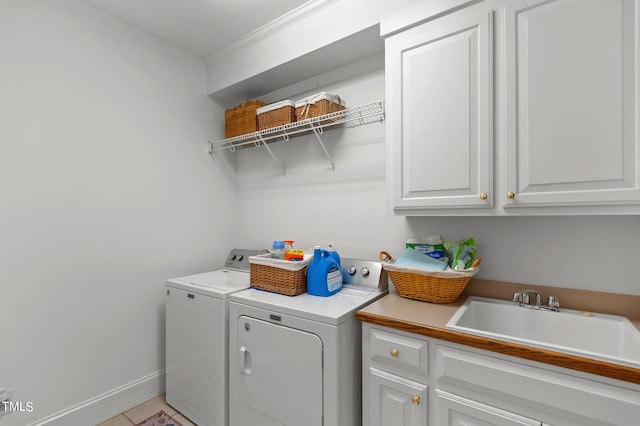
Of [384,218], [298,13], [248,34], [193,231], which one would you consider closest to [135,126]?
[193,231]

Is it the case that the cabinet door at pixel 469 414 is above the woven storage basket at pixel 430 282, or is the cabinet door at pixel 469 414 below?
below

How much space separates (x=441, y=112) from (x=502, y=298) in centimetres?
102

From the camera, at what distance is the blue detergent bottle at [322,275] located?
1.69 meters

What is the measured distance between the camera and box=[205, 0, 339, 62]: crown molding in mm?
1921

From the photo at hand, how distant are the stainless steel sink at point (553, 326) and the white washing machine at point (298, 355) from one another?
0.49m

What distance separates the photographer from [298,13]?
1.99m

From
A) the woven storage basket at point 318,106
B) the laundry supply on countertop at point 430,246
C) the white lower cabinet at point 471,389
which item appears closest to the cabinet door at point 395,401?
the white lower cabinet at point 471,389

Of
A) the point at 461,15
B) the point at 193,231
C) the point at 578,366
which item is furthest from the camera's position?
the point at 193,231

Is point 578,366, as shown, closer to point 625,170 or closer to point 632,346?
point 632,346

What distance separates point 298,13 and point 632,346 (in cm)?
243

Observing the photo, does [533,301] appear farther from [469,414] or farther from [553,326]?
[469,414]

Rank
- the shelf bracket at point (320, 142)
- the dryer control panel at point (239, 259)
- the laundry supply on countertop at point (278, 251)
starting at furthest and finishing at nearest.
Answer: the dryer control panel at point (239, 259)
the shelf bracket at point (320, 142)
the laundry supply on countertop at point (278, 251)

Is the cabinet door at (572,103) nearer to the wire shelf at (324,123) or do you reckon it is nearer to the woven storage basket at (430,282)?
the woven storage basket at (430,282)

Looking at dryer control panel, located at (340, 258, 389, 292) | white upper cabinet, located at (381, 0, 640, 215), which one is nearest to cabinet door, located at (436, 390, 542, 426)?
dryer control panel, located at (340, 258, 389, 292)
